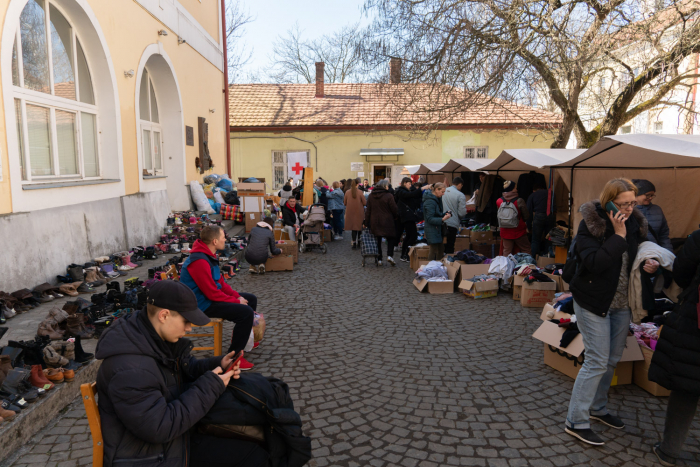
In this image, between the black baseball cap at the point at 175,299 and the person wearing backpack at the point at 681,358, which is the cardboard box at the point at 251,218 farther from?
the person wearing backpack at the point at 681,358

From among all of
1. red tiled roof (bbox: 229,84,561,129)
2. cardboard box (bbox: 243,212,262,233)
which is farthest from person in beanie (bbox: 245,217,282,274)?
red tiled roof (bbox: 229,84,561,129)

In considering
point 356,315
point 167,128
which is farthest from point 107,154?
point 356,315

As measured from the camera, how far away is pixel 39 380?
367 cm

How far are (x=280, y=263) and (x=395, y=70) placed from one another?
5.15 meters

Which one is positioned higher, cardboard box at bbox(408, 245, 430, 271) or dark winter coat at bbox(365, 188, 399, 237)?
dark winter coat at bbox(365, 188, 399, 237)

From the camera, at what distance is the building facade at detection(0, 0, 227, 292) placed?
608 centimetres

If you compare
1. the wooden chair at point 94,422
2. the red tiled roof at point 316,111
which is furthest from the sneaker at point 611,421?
the red tiled roof at point 316,111

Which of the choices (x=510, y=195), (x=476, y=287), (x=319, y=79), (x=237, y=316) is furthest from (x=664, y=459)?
(x=319, y=79)

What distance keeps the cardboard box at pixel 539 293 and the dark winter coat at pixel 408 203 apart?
406 cm

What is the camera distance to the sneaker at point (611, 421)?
359cm

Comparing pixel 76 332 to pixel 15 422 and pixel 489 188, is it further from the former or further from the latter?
pixel 489 188

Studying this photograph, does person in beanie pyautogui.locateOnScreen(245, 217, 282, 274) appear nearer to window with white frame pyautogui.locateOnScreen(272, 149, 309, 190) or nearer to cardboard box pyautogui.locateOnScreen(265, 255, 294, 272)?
→ cardboard box pyautogui.locateOnScreen(265, 255, 294, 272)

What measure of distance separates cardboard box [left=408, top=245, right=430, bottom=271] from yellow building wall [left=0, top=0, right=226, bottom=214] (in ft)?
19.7

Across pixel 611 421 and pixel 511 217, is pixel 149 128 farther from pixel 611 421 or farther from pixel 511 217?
pixel 611 421
